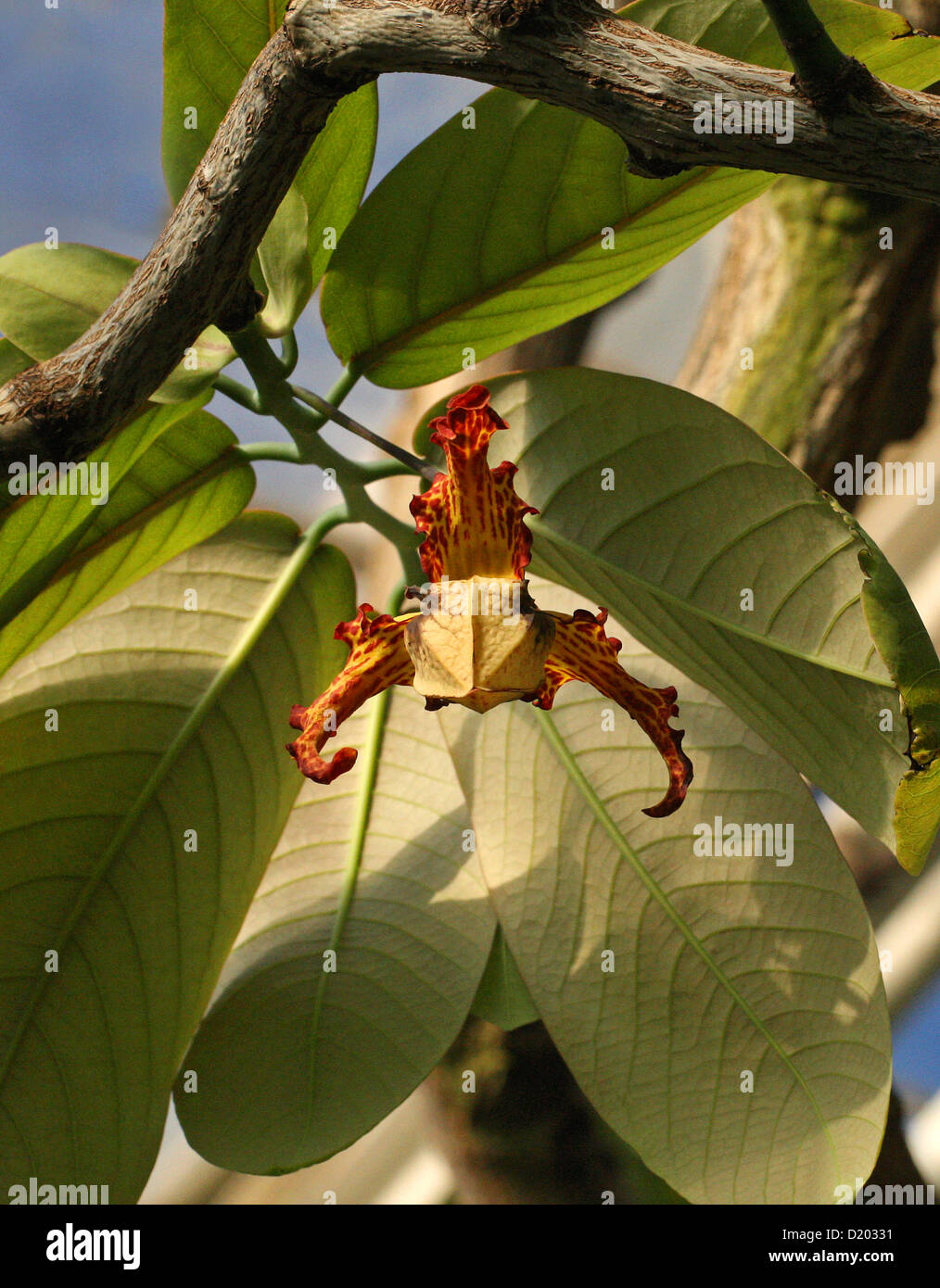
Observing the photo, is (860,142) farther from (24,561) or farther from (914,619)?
(24,561)

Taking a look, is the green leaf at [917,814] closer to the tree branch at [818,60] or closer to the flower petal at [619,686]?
the flower petal at [619,686]

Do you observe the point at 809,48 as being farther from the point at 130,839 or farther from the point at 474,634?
the point at 130,839

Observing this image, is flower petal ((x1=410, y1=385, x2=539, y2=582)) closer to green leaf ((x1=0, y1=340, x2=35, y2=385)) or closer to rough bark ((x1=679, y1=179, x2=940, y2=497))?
green leaf ((x1=0, y1=340, x2=35, y2=385))

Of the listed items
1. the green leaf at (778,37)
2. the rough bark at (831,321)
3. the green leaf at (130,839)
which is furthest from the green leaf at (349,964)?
the rough bark at (831,321)

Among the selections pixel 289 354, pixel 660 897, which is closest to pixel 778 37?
pixel 289 354

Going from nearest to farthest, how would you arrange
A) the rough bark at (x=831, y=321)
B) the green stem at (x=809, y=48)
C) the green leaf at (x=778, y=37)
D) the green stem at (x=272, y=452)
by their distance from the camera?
the green stem at (x=809, y=48)
the green leaf at (x=778, y=37)
the green stem at (x=272, y=452)
the rough bark at (x=831, y=321)

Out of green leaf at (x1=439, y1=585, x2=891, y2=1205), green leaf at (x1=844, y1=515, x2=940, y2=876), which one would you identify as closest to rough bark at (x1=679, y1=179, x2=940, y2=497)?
green leaf at (x1=439, y1=585, x2=891, y2=1205)
